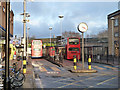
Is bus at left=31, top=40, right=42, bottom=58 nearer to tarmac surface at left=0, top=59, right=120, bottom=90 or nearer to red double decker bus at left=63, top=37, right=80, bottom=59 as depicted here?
red double decker bus at left=63, top=37, right=80, bottom=59

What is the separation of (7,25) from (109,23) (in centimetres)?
4431

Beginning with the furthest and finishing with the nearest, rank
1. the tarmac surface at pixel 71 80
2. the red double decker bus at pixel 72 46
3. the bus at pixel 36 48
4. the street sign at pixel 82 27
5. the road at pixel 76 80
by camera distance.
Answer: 1. the bus at pixel 36 48
2. the red double decker bus at pixel 72 46
3. the street sign at pixel 82 27
4. the road at pixel 76 80
5. the tarmac surface at pixel 71 80

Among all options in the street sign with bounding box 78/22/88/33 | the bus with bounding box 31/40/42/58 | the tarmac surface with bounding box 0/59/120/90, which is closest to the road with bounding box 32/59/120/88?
the tarmac surface with bounding box 0/59/120/90

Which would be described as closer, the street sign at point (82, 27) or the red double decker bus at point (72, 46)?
the street sign at point (82, 27)

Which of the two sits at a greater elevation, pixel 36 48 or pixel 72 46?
pixel 72 46

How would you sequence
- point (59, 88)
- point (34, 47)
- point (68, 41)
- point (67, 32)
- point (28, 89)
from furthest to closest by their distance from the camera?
point (67, 32) < point (34, 47) < point (68, 41) < point (59, 88) < point (28, 89)

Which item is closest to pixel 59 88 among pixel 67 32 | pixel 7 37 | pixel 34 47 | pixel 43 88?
pixel 43 88

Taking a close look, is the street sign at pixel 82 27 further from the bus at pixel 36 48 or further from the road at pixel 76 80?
the bus at pixel 36 48

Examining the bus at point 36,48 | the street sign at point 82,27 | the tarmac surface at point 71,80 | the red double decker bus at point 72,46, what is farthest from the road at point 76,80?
the bus at point 36,48

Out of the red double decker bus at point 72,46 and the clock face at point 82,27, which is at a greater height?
the clock face at point 82,27

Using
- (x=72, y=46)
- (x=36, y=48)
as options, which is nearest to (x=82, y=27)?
(x=72, y=46)

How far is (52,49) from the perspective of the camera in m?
38.4

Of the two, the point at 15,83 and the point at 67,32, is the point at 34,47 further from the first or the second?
the point at 67,32

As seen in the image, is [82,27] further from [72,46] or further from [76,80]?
[72,46]
